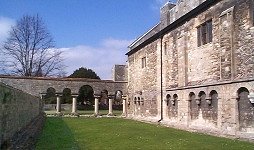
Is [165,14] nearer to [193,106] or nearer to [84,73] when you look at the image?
[193,106]

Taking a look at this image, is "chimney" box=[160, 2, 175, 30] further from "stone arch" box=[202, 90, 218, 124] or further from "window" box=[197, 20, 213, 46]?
"stone arch" box=[202, 90, 218, 124]

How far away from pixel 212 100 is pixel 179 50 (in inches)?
204

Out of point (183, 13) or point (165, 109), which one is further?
point (165, 109)

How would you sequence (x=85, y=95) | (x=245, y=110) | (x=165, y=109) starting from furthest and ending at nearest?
(x=85, y=95), (x=165, y=109), (x=245, y=110)

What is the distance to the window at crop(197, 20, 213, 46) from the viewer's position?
675 inches

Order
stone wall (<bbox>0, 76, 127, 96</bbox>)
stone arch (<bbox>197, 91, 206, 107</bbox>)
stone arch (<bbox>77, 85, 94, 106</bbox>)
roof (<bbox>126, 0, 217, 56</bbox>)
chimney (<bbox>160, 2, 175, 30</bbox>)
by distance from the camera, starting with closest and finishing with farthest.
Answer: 1. stone arch (<bbox>197, 91, 206, 107</bbox>)
2. roof (<bbox>126, 0, 217, 56</bbox>)
3. chimney (<bbox>160, 2, 175, 30</bbox>)
4. stone wall (<bbox>0, 76, 127, 96</bbox>)
5. stone arch (<bbox>77, 85, 94, 106</bbox>)

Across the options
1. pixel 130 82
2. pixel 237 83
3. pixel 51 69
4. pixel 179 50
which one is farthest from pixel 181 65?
pixel 51 69

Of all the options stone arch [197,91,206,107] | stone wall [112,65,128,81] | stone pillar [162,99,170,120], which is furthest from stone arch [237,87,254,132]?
stone wall [112,65,128,81]

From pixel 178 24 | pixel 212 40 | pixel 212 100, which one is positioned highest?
pixel 178 24

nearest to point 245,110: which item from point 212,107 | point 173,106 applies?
point 212,107

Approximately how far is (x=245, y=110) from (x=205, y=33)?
213 inches

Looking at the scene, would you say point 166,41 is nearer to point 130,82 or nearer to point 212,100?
point 212,100

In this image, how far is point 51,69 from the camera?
1930 inches

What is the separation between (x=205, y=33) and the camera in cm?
1762
